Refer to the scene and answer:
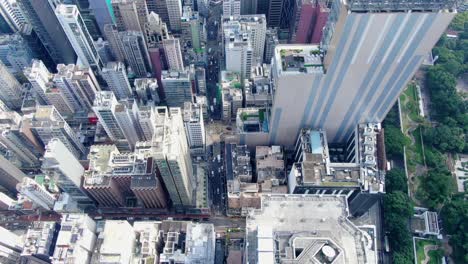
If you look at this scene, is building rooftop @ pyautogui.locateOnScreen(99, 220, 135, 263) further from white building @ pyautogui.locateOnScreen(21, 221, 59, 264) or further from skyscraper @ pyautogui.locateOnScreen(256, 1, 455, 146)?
skyscraper @ pyautogui.locateOnScreen(256, 1, 455, 146)

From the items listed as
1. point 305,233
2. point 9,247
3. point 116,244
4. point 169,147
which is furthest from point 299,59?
point 9,247

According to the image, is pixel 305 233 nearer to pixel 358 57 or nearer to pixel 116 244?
pixel 358 57

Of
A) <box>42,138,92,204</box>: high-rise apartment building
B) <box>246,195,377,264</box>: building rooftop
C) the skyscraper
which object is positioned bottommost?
<box>246,195,377,264</box>: building rooftop

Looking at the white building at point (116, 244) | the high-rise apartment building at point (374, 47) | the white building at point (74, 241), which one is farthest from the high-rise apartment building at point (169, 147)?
the high-rise apartment building at point (374, 47)

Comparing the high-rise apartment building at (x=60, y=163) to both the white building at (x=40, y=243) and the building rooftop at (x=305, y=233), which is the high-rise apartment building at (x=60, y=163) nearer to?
the white building at (x=40, y=243)

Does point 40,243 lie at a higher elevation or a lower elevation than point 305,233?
higher

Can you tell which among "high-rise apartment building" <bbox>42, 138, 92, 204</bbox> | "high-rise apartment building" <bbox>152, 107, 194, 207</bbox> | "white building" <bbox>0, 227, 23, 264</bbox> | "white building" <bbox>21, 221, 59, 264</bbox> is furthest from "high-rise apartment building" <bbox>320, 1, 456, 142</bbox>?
"white building" <bbox>0, 227, 23, 264</bbox>
